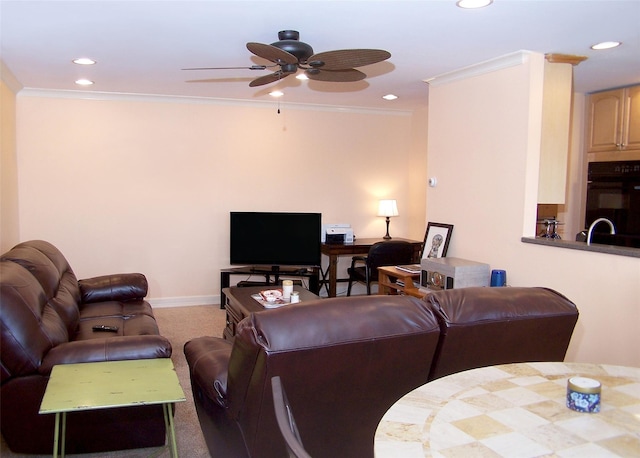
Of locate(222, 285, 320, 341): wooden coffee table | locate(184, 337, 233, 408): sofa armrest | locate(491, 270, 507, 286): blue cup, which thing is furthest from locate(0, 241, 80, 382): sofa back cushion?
locate(491, 270, 507, 286): blue cup

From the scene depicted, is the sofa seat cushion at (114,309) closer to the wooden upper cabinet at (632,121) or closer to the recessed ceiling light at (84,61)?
the recessed ceiling light at (84,61)

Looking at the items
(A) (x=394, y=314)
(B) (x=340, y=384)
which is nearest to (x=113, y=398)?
(B) (x=340, y=384)

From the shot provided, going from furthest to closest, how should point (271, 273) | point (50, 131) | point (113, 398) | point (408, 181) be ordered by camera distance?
1. point (408, 181)
2. point (271, 273)
3. point (50, 131)
4. point (113, 398)

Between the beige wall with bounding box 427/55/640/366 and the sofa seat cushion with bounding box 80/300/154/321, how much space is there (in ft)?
8.63

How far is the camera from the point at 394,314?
1.85 meters

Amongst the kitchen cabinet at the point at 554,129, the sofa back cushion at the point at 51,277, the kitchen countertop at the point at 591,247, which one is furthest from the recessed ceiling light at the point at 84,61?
the kitchen countertop at the point at 591,247

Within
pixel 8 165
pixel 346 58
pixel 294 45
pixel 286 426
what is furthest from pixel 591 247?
pixel 8 165

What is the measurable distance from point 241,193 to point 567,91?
3587 mm

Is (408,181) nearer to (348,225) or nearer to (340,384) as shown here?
(348,225)

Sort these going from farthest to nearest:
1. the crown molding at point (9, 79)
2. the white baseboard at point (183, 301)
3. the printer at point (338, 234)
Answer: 1. the printer at point (338, 234)
2. the white baseboard at point (183, 301)
3. the crown molding at point (9, 79)

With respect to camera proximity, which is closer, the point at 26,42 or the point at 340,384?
the point at 340,384

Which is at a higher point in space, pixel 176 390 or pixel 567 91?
pixel 567 91

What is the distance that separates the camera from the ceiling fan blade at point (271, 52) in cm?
261

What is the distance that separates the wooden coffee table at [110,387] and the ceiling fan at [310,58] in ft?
5.46
